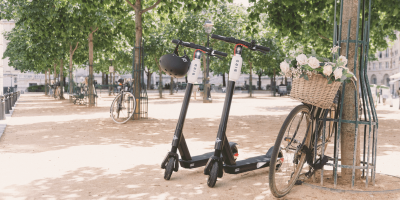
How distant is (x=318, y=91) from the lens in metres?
3.52

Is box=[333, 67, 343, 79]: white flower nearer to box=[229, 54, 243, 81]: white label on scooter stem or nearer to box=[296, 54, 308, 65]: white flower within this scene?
box=[296, 54, 308, 65]: white flower

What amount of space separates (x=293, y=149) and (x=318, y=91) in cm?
68

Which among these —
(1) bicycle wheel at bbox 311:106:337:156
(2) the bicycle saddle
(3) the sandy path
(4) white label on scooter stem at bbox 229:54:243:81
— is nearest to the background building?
(3) the sandy path

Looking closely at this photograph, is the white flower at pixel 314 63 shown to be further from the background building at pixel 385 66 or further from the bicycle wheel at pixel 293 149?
the background building at pixel 385 66

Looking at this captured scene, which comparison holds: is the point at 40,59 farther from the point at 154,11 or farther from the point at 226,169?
the point at 226,169

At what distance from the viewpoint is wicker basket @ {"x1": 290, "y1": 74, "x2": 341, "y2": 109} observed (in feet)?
11.5

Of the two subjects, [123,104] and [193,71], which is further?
[123,104]

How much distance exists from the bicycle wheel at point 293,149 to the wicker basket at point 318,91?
0.43 feet

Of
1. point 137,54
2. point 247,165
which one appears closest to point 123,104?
point 137,54

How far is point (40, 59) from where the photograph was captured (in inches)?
859

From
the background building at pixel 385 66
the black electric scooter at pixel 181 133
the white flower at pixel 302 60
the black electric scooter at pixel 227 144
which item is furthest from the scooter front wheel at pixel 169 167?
the background building at pixel 385 66

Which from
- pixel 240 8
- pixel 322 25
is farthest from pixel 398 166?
pixel 240 8

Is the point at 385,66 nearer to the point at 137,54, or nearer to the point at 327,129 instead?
the point at 137,54

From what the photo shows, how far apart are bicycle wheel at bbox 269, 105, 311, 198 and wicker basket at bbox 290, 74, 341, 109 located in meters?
0.13
